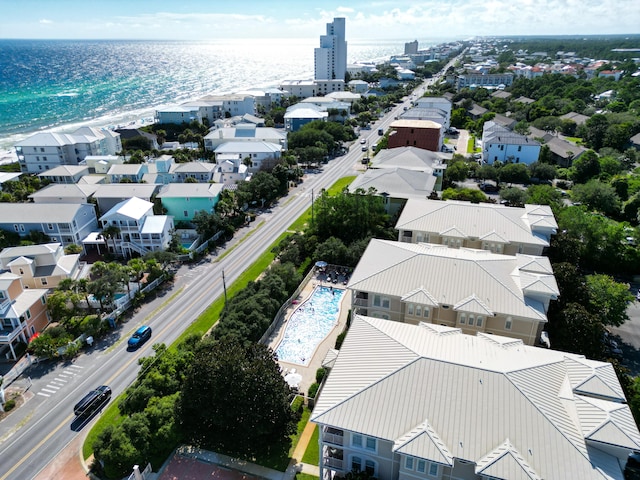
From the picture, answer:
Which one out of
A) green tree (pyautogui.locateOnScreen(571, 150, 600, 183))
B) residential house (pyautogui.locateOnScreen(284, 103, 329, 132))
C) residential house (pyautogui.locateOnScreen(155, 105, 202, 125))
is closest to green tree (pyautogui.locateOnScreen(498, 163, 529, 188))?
green tree (pyautogui.locateOnScreen(571, 150, 600, 183))

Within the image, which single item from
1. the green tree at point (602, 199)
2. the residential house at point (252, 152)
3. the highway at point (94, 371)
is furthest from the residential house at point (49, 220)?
the green tree at point (602, 199)

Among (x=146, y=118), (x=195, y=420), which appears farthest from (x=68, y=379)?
(x=146, y=118)

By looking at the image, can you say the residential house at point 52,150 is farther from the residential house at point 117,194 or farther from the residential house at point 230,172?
the residential house at point 230,172

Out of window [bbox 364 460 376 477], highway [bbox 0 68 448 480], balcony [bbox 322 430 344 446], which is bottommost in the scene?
highway [bbox 0 68 448 480]

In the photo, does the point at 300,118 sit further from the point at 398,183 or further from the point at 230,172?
the point at 398,183

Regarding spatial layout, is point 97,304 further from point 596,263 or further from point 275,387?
point 596,263

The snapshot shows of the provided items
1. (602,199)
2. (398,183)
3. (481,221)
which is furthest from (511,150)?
(481,221)

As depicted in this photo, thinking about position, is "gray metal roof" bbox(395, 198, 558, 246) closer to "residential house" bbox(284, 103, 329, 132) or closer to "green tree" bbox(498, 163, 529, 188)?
"green tree" bbox(498, 163, 529, 188)
